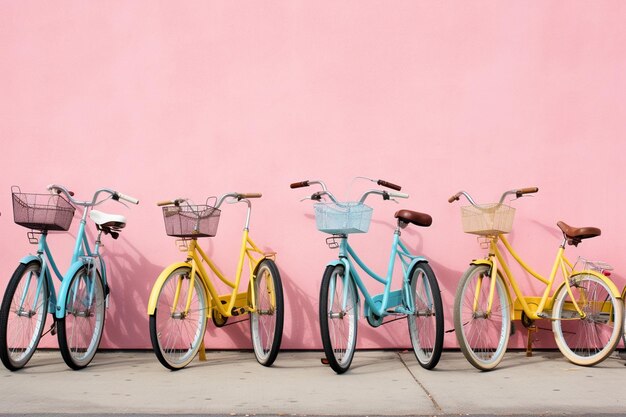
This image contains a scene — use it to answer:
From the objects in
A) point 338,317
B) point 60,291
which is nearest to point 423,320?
point 338,317

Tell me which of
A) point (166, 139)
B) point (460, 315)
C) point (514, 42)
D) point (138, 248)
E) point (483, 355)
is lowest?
point (483, 355)

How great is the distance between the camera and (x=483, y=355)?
21.9 feet

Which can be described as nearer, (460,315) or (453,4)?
(460,315)

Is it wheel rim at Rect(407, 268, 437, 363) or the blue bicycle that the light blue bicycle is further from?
wheel rim at Rect(407, 268, 437, 363)

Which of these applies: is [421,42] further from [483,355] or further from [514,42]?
[483,355]

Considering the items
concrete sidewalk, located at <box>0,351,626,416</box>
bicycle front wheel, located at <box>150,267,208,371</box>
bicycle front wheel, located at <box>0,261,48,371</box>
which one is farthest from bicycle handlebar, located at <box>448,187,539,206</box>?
bicycle front wheel, located at <box>0,261,48,371</box>

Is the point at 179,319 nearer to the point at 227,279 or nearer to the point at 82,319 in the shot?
the point at 227,279

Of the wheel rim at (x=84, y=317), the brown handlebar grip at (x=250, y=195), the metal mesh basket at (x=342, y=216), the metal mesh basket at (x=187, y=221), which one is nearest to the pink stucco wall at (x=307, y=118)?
the wheel rim at (x=84, y=317)

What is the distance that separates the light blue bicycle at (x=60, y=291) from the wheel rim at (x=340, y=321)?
1.63 meters

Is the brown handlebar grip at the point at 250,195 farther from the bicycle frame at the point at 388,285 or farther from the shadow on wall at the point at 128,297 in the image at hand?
the shadow on wall at the point at 128,297

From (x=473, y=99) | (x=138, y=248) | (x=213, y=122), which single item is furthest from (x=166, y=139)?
(x=473, y=99)

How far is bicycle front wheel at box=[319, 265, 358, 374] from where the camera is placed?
576cm

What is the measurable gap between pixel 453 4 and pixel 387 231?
2026 millimetres

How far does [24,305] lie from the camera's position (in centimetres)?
600
